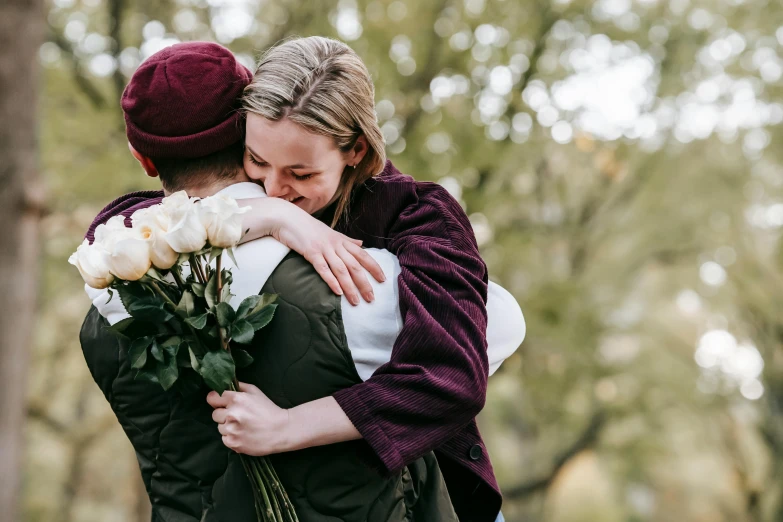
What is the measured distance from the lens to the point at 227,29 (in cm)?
776

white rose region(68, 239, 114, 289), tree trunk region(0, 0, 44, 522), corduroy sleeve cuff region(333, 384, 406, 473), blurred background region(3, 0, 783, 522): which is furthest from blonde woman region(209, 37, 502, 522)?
blurred background region(3, 0, 783, 522)

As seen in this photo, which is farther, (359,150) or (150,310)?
(359,150)

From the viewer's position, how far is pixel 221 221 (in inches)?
58.9

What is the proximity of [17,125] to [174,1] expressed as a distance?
2557 mm

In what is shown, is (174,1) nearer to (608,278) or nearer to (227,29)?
(227,29)

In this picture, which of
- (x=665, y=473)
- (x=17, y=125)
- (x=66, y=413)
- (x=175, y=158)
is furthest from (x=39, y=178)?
(x=665, y=473)

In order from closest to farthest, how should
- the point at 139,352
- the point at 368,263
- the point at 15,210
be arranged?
the point at 139,352 < the point at 368,263 < the point at 15,210

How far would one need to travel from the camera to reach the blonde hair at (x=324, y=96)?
6.17 ft

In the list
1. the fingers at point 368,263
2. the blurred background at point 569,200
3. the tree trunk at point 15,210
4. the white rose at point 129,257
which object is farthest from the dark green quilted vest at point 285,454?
the blurred background at point 569,200

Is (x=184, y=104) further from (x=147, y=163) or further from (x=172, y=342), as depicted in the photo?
(x=172, y=342)

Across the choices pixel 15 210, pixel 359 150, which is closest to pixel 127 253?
pixel 359 150

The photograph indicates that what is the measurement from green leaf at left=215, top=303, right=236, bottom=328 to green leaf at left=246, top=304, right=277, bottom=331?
0.04 m

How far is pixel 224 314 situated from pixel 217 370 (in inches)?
4.1

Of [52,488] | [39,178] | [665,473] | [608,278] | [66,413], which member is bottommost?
[665,473]
